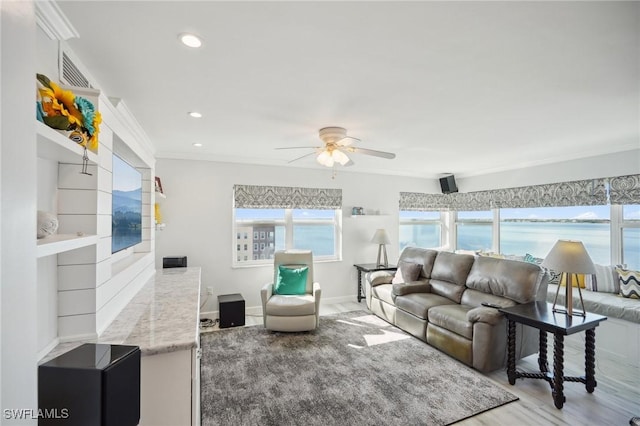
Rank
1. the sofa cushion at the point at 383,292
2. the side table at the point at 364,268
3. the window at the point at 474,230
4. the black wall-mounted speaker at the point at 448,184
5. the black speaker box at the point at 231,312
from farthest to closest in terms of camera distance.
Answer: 1. the black wall-mounted speaker at the point at 448,184
2. the window at the point at 474,230
3. the side table at the point at 364,268
4. the sofa cushion at the point at 383,292
5. the black speaker box at the point at 231,312

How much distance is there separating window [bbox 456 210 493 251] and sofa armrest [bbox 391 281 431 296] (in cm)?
226

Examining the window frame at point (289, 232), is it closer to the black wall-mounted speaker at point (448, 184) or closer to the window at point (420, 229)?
the window at point (420, 229)

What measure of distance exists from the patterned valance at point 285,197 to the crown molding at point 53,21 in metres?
3.06

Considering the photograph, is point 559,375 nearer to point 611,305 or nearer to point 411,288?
point 611,305

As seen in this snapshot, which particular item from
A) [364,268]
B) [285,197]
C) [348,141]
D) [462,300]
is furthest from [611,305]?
[285,197]

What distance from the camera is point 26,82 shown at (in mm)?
653

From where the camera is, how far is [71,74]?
5.49 feet

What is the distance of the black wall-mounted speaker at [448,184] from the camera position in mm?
5898

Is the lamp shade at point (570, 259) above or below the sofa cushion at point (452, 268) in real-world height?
above

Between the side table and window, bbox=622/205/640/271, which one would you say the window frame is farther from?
window, bbox=622/205/640/271

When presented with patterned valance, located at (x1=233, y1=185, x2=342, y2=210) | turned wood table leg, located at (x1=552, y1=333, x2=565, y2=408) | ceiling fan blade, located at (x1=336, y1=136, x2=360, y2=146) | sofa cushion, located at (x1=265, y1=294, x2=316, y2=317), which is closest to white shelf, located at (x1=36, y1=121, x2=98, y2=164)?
ceiling fan blade, located at (x1=336, y1=136, x2=360, y2=146)

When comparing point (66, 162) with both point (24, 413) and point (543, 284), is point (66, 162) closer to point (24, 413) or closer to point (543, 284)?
point (24, 413)

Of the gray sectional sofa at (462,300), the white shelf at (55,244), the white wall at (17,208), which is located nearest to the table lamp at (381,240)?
the gray sectional sofa at (462,300)

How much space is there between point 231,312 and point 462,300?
289 centimetres
